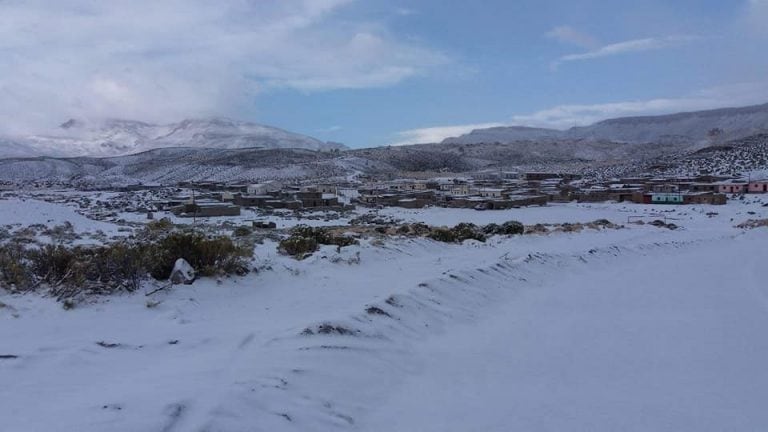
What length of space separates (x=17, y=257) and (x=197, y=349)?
15.7 ft

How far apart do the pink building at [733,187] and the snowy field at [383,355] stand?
2172 inches

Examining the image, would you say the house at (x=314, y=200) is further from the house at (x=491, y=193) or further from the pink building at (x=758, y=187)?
the pink building at (x=758, y=187)

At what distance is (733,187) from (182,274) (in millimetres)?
64556

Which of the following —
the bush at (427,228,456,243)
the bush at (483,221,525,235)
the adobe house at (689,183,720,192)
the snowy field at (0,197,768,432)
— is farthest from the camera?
the adobe house at (689,183,720,192)

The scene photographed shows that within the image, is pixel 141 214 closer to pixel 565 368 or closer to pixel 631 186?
pixel 565 368

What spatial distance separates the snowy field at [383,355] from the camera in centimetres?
513

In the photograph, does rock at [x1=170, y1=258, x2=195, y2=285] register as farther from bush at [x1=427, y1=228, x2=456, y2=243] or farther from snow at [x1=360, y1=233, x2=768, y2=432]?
bush at [x1=427, y1=228, x2=456, y2=243]

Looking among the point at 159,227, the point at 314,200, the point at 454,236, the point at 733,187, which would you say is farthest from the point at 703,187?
the point at 159,227

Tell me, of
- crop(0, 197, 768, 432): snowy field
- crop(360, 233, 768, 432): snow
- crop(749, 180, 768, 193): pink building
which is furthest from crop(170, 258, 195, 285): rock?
crop(749, 180, 768, 193): pink building

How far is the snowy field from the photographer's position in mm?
5133

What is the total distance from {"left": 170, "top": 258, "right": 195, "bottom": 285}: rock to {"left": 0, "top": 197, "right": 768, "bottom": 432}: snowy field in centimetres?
17

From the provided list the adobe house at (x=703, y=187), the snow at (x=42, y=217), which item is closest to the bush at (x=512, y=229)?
the snow at (x=42, y=217)

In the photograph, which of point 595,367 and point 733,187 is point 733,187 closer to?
point 733,187

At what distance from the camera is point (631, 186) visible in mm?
66750
